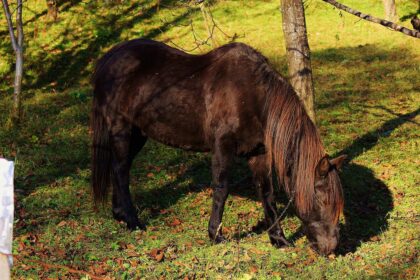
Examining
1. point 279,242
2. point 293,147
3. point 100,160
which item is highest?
point 293,147

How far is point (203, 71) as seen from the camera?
7.26 m

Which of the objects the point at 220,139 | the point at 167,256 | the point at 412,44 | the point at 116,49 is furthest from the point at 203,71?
the point at 412,44

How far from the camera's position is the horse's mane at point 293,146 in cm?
647

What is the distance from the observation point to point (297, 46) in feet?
27.8

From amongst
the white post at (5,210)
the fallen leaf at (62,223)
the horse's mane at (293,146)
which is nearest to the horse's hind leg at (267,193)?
the horse's mane at (293,146)

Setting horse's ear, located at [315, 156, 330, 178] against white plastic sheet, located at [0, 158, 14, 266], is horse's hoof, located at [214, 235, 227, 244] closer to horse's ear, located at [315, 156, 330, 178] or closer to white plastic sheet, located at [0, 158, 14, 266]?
horse's ear, located at [315, 156, 330, 178]

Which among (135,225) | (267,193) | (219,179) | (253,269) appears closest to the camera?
(253,269)

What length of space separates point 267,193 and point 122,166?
1.99m

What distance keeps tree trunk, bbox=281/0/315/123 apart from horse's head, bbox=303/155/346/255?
2.35 metres

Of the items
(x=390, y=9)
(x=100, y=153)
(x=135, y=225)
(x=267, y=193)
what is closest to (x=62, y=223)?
(x=135, y=225)

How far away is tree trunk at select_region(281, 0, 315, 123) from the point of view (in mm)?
8359

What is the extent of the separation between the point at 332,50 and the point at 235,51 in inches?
419

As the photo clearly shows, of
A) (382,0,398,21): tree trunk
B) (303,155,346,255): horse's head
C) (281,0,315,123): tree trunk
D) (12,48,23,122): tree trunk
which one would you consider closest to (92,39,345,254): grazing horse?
(303,155,346,255): horse's head

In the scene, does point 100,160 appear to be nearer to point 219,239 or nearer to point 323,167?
point 219,239
